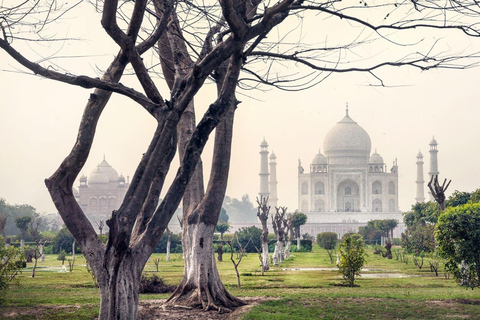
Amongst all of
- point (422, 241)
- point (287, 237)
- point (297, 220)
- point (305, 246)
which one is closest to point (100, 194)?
point (297, 220)

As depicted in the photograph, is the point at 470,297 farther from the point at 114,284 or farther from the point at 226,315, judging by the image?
the point at 114,284

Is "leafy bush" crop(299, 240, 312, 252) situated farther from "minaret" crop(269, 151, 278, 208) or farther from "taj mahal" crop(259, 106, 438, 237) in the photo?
"minaret" crop(269, 151, 278, 208)

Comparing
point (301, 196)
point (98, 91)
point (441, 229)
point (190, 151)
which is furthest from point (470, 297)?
point (301, 196)

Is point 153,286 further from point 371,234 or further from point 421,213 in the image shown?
point 371,234

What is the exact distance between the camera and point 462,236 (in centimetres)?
1108

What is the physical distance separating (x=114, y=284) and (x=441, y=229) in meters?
6.59

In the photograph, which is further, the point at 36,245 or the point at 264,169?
the point at 264,169

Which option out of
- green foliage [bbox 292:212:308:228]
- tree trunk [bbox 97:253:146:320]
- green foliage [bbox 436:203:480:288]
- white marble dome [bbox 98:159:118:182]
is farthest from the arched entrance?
tree trunk [bbox 97:253:146:320]

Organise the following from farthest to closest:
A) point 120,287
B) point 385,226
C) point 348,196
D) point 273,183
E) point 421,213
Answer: point 273,183 → point 348,196 → point 385,226 → point 421,213 → point 120,287

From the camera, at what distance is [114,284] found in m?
6.91

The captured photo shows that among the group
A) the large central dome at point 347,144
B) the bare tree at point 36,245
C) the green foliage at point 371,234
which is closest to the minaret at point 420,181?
the large central dome at point 347,144

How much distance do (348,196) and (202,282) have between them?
5766cm

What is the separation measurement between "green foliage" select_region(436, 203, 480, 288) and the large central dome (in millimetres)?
53940

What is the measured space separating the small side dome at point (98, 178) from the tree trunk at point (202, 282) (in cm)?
6588
